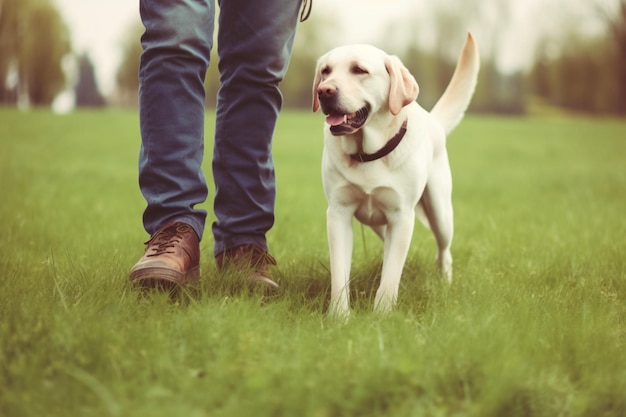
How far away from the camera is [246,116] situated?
9.31 feet

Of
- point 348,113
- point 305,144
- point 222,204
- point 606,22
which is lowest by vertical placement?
point 305,144

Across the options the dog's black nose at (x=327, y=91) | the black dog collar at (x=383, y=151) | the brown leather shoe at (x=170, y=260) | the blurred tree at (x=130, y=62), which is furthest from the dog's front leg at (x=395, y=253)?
the blurred tree at (x=130, y=62)

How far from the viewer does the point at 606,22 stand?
3253 cm

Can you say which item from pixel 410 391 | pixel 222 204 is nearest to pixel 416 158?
pixel 222 204

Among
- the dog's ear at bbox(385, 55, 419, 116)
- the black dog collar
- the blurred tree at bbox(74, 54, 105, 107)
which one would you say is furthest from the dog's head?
the blurred tree at bbox(74, 54, 105, 107)

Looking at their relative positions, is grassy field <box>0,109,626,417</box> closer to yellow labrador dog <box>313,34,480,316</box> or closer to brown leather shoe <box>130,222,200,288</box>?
brown leather shoe <box>130,222,200,288</box>

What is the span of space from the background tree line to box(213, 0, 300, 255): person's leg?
34.3 meters

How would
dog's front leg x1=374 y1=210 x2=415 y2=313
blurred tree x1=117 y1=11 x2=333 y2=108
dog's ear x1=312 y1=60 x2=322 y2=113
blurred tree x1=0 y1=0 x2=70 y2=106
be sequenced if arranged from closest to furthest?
dog's front leg x1=374 y1=210 x2=415 y2=313 → dog's ear x1=312 y1=60 x2=322 y2=113 → blurred tree x1=0 y1=0 x2=70 y2=106 → blurred tree x1=117 y1=11 x2=333 y2=108

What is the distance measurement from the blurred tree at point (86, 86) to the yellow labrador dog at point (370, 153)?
2913 inches

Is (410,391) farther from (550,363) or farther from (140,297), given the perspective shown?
(140,297)

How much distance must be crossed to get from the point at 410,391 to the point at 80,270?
149cm

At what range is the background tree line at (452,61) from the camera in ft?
119

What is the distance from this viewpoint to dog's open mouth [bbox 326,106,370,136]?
7.86ft

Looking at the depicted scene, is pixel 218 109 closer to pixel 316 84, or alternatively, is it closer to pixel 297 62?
pixel 316 84
